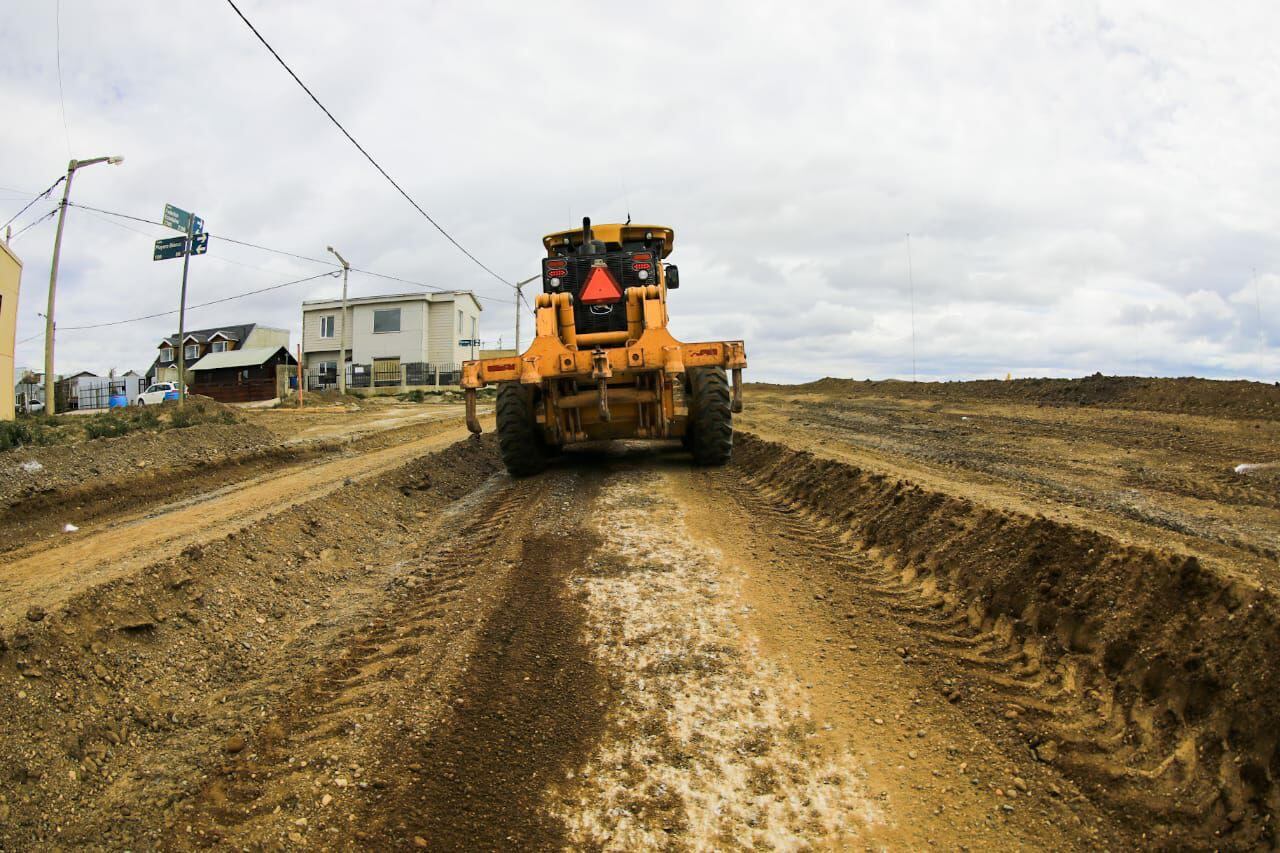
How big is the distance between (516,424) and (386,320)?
3579cm

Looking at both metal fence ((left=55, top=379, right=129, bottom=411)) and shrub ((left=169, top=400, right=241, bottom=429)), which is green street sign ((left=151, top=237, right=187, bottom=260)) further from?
metal fence ((left=55, top=379, right=129, bottom=411))

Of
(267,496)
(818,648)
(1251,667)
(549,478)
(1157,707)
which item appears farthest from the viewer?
(549,478)

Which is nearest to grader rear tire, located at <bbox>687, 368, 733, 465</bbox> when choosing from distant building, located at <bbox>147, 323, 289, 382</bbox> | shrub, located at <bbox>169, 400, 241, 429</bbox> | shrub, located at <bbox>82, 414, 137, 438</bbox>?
shrub, located at <bbox>82, 414, 137, 438</bbox>

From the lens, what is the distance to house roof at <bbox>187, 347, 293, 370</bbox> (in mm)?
41500

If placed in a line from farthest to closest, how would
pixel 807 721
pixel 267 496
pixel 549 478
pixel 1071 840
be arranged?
pixel 549 478 → pixel 267 496 → pixel 807 721 → pixel 1071 840

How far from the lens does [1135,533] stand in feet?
15.6

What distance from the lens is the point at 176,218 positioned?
75.9ft

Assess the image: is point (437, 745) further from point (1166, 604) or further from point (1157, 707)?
point (1166, 604)

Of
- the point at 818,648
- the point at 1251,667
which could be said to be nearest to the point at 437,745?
the point at 818,648

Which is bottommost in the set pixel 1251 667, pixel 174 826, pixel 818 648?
pixel 174 826

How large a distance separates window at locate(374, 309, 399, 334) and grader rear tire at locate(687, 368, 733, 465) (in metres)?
35.8

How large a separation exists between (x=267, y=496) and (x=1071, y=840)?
8469 millimetres

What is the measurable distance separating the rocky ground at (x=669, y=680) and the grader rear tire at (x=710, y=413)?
8.82ft

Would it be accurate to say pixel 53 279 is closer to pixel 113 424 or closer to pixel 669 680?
pixel 113 424
